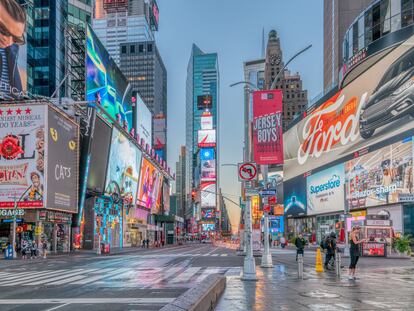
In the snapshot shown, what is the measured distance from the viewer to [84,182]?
65438mm

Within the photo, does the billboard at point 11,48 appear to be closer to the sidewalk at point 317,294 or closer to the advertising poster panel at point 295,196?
the sidewalk at point 317,294

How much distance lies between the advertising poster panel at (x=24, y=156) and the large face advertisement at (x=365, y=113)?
128ft

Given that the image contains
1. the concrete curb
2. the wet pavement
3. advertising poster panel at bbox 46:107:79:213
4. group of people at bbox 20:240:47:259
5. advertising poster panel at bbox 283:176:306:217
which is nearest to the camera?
the concrete curb

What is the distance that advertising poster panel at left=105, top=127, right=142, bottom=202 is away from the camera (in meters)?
77.8

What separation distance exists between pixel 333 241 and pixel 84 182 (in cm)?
4394

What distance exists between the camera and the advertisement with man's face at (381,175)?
5973cm

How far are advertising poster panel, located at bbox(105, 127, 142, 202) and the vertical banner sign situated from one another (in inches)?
2122

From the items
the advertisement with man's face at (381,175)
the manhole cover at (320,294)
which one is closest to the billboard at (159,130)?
the advertisement with man's face at (381,175)

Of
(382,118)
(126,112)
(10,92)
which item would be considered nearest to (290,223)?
(126,112)

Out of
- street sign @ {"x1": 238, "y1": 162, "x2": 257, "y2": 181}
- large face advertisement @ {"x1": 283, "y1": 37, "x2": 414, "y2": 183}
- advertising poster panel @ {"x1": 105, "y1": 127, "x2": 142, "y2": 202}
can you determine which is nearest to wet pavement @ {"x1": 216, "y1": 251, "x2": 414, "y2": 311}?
street sign @ {"x1": 238, "y1": 162, "x2": 257, "y2": 181}

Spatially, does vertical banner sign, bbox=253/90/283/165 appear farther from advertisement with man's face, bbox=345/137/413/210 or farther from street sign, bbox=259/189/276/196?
advertisement with man's face, bbox=345/137/413/210

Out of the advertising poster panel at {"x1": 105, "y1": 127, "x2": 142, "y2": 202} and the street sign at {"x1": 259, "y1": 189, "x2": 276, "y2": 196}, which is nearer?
the street sign at {"x1": 259, "y1": 189, "x2": 276, "y2": 196}

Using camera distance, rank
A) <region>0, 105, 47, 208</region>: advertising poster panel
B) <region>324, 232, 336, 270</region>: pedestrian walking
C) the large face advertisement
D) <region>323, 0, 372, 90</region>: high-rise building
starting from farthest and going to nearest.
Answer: <region>323, 0, 372, 90</region>: high-rise building
the large face advertisement
<region>0, 105, 47, 208</region>: advertising poster panel
<region>324, 232, 336, 270</region>: pedestrian walking

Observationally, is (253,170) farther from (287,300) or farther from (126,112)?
(126,112)
